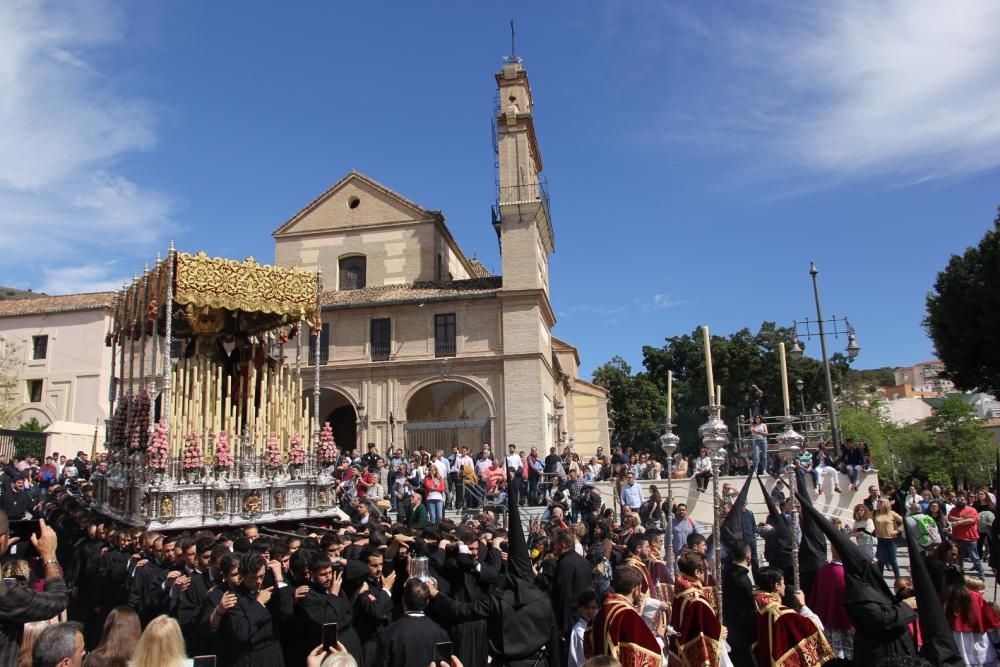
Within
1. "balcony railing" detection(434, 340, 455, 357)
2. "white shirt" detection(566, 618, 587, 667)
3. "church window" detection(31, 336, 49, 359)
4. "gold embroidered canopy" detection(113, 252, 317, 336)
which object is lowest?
"white shirt" detection(566, 618, 587, 667)

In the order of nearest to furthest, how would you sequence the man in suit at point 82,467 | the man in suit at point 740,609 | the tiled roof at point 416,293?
1. the man in suit at point 740,609
2. the man in suit at point 82,467
3. the tiled roof at point 416,293

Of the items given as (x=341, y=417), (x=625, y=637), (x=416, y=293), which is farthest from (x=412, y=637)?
(x=341, y=417)

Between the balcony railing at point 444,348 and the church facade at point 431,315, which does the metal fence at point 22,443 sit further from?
the balcony railing at point 444,348

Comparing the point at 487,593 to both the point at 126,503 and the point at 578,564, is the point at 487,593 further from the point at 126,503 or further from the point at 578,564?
the point at 126,503

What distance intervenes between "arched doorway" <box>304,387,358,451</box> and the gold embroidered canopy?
649 inches

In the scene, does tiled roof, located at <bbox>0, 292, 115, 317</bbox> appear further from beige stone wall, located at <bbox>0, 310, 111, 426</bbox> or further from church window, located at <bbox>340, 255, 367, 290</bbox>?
church window, located at <bbox>340, 255, 367, 290</bbox>

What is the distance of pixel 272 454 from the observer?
15.1m

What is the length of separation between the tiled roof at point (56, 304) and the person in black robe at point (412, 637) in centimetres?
3936

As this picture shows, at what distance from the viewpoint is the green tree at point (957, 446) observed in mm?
47312

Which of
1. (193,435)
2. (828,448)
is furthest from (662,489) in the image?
(193,435)

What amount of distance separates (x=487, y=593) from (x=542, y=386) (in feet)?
79.5

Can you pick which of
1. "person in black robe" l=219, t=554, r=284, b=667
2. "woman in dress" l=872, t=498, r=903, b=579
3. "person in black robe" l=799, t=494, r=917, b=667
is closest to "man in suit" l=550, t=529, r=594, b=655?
"person in black robe" l=219, t=554, r=284, b=667

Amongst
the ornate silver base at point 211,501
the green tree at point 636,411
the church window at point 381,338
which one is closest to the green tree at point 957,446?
the green tree at point 636,411

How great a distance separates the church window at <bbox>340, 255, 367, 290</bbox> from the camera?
35.2 m
